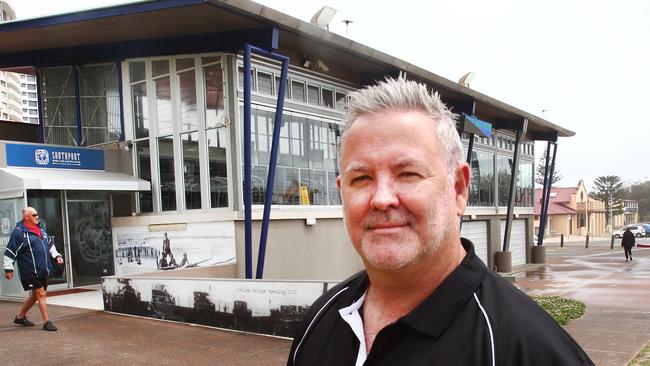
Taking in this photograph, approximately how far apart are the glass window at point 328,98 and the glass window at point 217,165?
371 centimetres

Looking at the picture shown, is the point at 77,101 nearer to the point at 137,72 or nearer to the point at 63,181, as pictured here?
the point at 137,72

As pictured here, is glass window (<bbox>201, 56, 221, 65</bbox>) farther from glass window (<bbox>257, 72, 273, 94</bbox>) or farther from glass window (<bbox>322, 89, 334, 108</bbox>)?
glass window (<bbox>322, 89, 334, 108</bbox>)

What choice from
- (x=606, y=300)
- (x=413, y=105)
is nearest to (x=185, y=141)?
(x=606, y=300)

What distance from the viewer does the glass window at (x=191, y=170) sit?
12555 millimetres

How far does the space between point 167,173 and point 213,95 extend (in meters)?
2.27

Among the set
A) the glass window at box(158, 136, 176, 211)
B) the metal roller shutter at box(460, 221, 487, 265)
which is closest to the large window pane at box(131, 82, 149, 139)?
the glass window at box(158, 136, 176, 211)

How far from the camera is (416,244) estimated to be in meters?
1.40

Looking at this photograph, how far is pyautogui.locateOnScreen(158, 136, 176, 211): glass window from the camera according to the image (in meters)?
13.0

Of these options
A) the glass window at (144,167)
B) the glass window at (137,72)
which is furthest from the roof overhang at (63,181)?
the glass window at (137,72)

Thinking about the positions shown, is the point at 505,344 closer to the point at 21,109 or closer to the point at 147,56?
the point at 147,56

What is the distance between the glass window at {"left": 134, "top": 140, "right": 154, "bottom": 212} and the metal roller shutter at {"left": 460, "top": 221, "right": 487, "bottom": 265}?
12.8 meters

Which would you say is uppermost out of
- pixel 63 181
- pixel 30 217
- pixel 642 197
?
pixel 63 181

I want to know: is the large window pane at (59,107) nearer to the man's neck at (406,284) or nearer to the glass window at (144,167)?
the glass window at (144,167)

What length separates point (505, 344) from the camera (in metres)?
1.24
